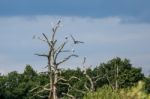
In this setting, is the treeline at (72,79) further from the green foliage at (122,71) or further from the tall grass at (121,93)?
the tall grass at (121,93)

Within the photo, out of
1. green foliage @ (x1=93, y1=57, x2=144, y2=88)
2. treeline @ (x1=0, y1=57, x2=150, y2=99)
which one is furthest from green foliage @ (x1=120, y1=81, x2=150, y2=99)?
green foliage @ (x1=93, y1=57, x2=144, y2=88)

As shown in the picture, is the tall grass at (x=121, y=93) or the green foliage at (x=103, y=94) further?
the green foliage at (x=103, y=94)

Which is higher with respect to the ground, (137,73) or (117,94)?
(137,73)

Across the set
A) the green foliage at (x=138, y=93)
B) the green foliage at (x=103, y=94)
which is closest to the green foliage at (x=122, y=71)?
the green foliage at (x=103, y=94)

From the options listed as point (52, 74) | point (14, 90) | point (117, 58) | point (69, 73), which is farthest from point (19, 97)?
point (52, 74)


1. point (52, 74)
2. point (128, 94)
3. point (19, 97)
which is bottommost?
point (128, 94)

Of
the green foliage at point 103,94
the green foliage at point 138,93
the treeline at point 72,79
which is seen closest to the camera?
the green foliage at point 138,93

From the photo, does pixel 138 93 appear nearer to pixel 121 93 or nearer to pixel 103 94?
pixel 121 93

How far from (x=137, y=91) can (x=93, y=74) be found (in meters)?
85.9

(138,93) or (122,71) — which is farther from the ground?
(122,71)

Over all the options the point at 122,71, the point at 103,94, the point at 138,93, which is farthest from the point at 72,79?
the point at 138,93

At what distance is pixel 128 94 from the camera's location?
13469mm

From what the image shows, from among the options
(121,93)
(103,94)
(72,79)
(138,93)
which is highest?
(72,79)

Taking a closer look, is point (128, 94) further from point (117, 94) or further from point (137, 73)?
point (137, 73)
